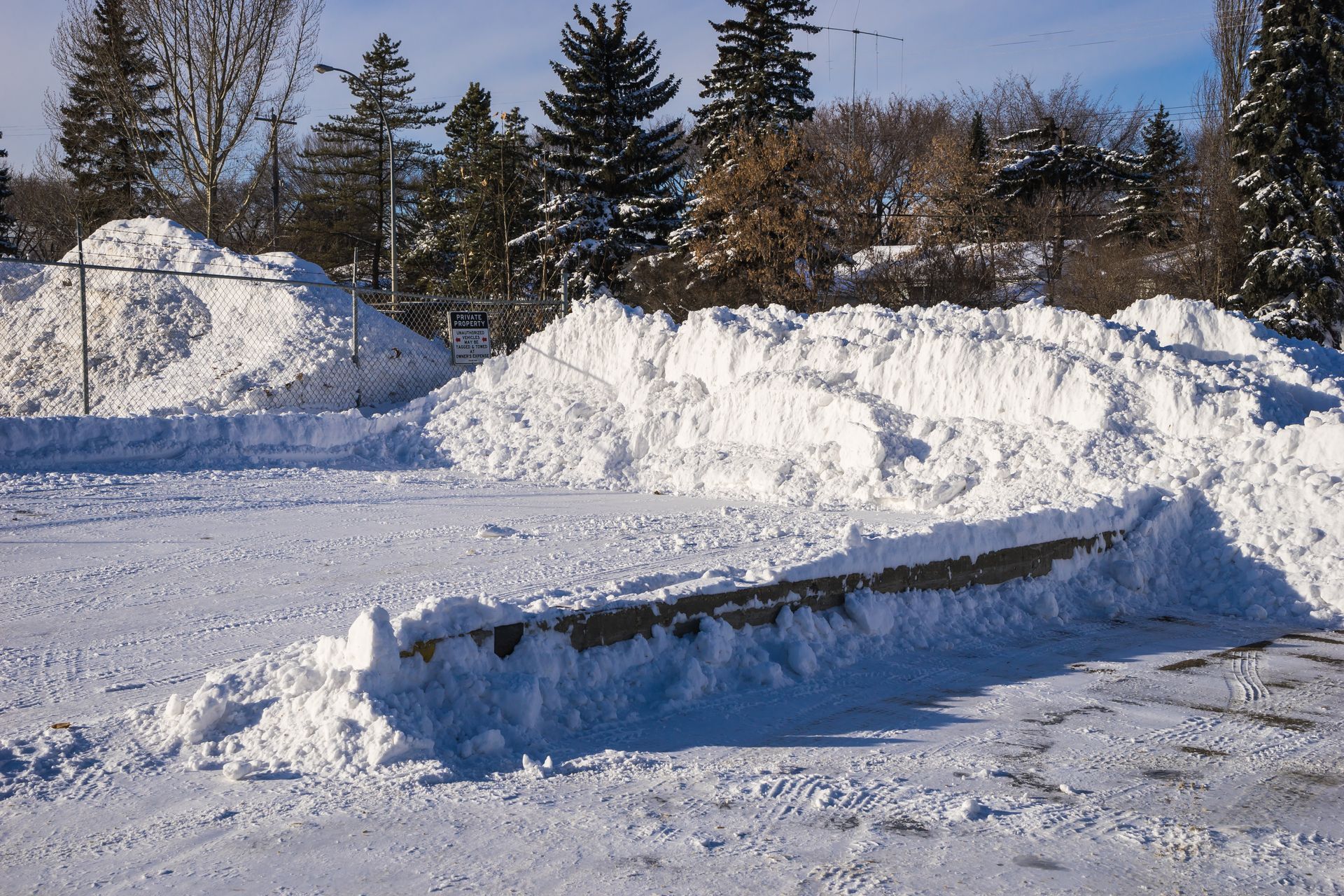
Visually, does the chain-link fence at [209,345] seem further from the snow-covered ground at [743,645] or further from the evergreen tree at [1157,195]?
the evergreen tree at [1157,195]

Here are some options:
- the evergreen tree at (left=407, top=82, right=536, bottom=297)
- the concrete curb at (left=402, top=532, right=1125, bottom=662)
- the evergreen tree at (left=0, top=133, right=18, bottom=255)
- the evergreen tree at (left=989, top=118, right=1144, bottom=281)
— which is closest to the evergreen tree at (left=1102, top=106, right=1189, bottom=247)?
the evergreen tree at (left=989, top=118, right=1144, bottom=281)

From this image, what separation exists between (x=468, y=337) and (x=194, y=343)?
16.4ft

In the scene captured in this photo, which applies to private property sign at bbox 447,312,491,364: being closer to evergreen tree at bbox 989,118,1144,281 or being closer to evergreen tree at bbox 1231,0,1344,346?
evergreen tree at bbox 1231,0,1344,346

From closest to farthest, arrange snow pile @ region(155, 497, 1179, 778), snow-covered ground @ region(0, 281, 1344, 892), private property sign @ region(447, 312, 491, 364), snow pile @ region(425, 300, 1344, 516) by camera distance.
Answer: snow-covered ground @ region(0, 281, 1344, 892)
snow pile @ region(155, 497, 1179, 778)
snow pile @ region(425, 300, 1344, 516)
private property sign @ region(447, 312, 491, 364)

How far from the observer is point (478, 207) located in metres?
38.9

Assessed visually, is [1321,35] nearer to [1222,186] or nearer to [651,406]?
[1222,186]

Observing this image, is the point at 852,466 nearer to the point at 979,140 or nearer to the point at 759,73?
the point at 759,73

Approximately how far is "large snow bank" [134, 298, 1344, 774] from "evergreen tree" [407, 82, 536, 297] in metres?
23.4

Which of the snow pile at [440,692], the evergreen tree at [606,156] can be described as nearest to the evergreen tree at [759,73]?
the evergreen tree at [606,156]

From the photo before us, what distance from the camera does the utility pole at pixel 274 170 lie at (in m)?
27.0

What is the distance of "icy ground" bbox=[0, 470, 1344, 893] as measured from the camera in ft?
11.4

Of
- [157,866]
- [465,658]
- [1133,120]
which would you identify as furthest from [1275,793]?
[1133,120]

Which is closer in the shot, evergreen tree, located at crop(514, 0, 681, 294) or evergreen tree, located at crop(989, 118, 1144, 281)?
evergreen tree, located at crop(514, 0, 681, 294)

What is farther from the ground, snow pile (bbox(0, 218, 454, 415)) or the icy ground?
snow pile (bbox(0, 218, 454, 415))
